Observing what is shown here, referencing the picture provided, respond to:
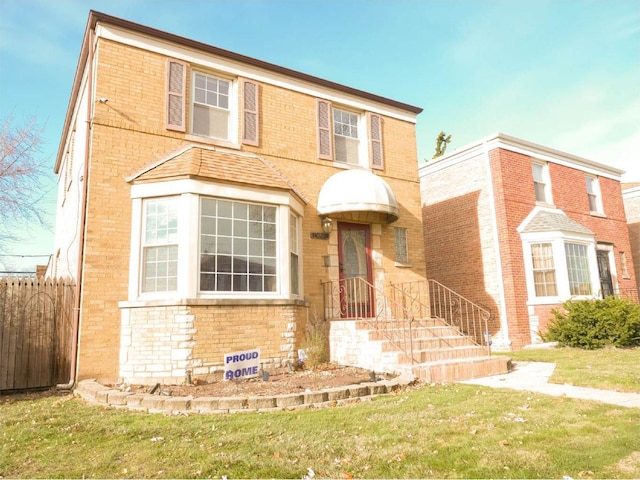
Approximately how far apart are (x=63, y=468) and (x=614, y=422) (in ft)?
18.2

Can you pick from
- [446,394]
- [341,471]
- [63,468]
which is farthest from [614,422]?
[63,468]

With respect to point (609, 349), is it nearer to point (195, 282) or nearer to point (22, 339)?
point (195, 282)

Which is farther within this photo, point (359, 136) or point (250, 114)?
point (359, 136)

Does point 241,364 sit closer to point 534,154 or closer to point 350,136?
point 350,136

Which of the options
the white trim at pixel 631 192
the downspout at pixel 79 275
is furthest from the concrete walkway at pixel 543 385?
the white trim at pixel 631 192

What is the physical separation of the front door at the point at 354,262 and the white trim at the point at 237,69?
3.48 meters

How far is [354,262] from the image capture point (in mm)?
11078

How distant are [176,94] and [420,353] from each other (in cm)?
720

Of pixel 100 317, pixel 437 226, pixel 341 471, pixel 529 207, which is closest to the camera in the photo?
pixel 341 471

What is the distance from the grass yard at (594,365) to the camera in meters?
6.84

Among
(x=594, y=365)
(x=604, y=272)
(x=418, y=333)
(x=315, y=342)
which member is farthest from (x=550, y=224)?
(x=315, y=342)

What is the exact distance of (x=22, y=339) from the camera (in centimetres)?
778

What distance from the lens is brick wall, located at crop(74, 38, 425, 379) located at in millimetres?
7738

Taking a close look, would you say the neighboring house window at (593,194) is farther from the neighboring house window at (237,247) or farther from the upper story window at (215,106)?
the neighboring house window at (237,247)
